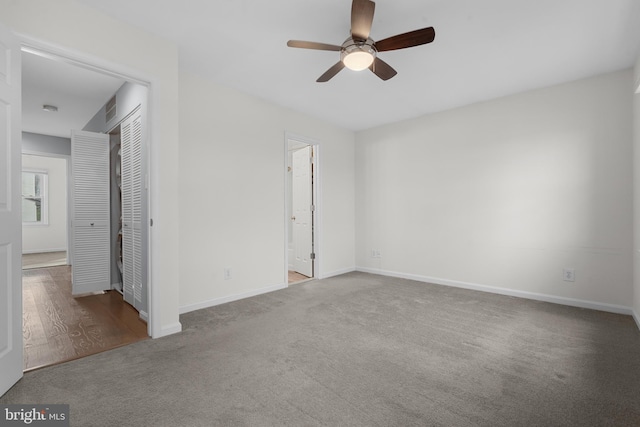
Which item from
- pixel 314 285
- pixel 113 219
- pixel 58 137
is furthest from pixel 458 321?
pixel 58 137

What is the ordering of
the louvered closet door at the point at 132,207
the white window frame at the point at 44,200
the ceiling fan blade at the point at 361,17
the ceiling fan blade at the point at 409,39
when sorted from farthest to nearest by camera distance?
the white window frame at the point at 44,200
the louvered closet door at the point at 132,207
the ceiling fan blade at the point at 409,39
the ceiling fan blade at the point at 361,17

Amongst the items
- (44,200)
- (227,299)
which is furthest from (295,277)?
(44,200)

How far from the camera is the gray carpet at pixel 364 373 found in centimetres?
157

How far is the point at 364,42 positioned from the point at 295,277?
361 centimetres

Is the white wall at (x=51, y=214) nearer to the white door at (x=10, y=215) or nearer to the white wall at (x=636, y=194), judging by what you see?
the white door at (x=10, y=215)

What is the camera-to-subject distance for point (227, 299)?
139 inches

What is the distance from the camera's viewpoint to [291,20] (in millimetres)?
2330

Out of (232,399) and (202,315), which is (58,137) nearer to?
(202,315)

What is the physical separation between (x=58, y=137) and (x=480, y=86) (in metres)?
7.61

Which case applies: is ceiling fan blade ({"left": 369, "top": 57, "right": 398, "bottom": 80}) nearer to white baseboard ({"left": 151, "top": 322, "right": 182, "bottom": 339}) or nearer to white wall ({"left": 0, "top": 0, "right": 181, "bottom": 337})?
white wall ({"left": 0, "top": 0, "right": 181, "bottom": 337})

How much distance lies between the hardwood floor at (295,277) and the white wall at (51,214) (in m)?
6.89

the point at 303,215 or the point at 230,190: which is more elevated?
the point at 230,190

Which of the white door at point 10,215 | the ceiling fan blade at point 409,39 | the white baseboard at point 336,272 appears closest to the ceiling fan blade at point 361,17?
the ceiling fan blade at point 409,39

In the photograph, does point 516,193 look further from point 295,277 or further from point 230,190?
point 230,190
